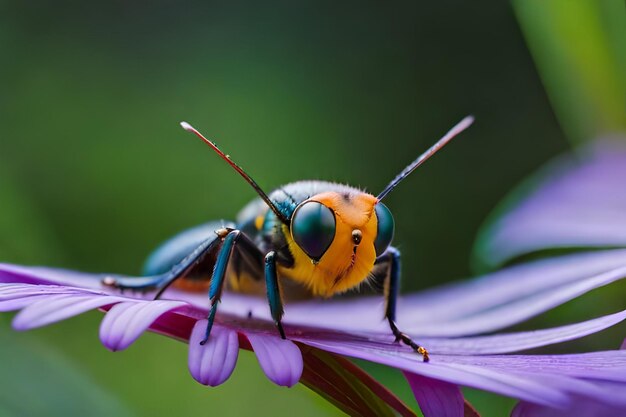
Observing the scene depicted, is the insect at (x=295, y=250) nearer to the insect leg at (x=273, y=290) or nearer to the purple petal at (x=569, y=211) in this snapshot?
the insect leg at (x=273, y=290)

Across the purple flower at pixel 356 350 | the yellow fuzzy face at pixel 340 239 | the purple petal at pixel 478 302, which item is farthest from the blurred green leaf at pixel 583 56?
the yellow fuzzy face at pixel 340 239

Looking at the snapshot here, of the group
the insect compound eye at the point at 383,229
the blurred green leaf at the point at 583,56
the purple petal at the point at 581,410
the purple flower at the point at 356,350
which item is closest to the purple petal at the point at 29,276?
the purple flower at the point at 356,350

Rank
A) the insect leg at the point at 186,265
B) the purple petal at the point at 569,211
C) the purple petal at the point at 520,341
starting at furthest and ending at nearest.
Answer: the purple petal at the point at 569,211 < the insect leg at the point at 186,265 < the purple petal at the point at 520,341

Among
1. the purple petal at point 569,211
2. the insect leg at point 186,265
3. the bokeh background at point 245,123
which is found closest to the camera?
the insect leg at point 186,265

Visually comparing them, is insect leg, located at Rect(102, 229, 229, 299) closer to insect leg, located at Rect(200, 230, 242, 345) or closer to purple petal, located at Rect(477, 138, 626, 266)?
insect leg, located at Rect(200, 230, 242, 345)

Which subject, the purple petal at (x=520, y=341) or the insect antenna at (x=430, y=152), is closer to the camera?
the purple petal at (x=520, y=341)

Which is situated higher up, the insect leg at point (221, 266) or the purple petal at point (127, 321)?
the insect leg at point (221, 266)

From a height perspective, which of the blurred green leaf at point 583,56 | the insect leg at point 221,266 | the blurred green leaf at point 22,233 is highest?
the blurred green leaf at point 583,56
